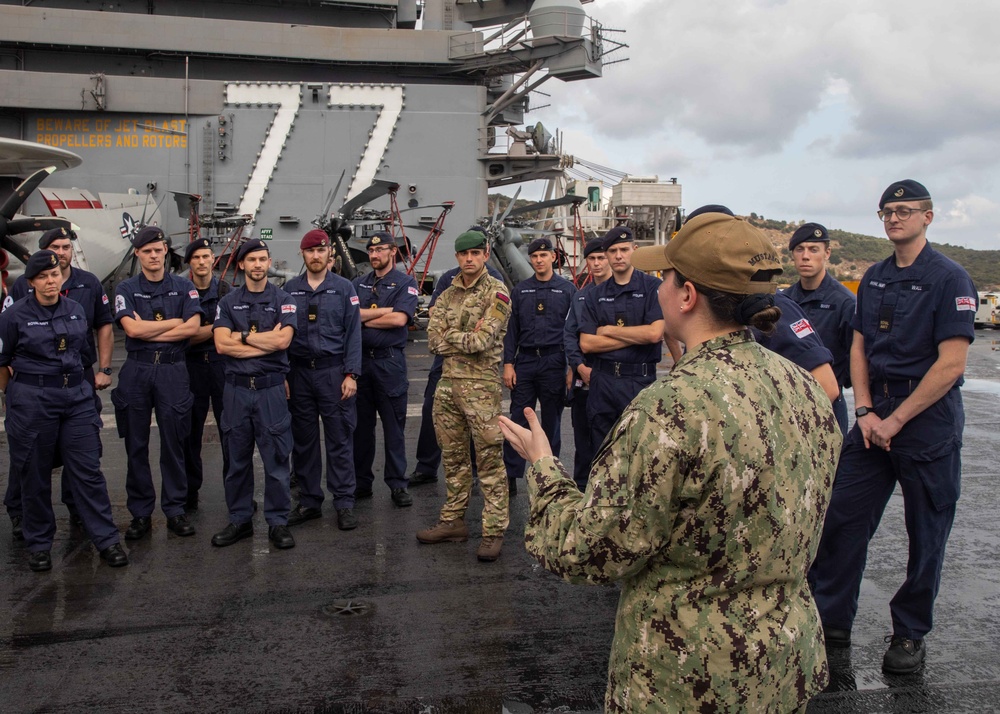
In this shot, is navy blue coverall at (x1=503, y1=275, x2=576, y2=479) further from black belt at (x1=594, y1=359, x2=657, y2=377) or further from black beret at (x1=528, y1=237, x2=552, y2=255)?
black belt at (x1=594, y1=359, x2=657, y2=377)

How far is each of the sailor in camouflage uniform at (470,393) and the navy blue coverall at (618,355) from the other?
67 centimetres

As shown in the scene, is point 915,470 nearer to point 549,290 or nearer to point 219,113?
point 549,290

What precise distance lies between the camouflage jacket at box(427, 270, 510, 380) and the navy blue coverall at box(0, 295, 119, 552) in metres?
2.24

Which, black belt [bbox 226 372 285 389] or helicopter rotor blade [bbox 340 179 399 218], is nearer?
black belt [bbox 226 372 285 389]

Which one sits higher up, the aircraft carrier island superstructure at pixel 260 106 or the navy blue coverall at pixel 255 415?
the aircraft carrier island superstructure at pixel 260 106

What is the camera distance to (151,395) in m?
5.29

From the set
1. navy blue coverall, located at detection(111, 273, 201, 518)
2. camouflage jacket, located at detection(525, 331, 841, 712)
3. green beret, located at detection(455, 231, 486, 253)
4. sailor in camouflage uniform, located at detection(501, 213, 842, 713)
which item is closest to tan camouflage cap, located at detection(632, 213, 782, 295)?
sailor in camouflage uniform, located at detection(501, 213, 842, 713)

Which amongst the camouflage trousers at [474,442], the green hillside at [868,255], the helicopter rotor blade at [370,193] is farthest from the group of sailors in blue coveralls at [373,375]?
the green hillside at [868,255]

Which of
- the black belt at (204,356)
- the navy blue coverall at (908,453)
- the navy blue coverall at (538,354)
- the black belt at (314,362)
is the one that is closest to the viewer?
the navy blue coverall at (908,453)

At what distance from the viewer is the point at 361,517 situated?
5637 millimetres

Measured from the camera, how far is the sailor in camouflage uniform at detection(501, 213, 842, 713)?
1.58m

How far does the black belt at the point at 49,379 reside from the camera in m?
4.69

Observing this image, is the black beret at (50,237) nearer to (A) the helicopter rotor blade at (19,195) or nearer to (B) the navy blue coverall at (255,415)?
(B) the navy blue coverall at (255,415)

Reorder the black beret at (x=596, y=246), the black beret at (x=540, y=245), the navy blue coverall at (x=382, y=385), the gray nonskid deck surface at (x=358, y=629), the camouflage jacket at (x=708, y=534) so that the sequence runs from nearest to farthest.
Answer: the camouflage jacket at (x=708, y=534) → the gray nonskid deck surface at (x=358, y=629) → the black beret at (x=596, y=246) → the navy blue coverall at (x=382, y=385) → the black beret at (x=540, y=245)
